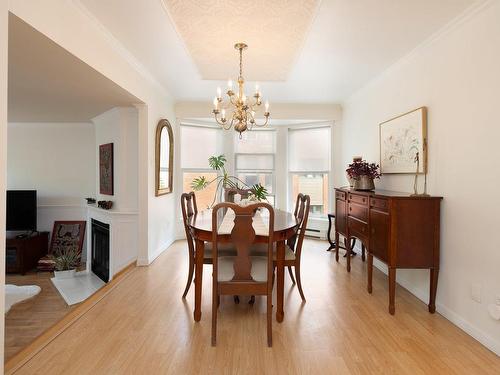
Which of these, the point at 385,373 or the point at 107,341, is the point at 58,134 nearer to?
the point at 107,341

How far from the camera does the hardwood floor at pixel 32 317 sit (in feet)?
7.41

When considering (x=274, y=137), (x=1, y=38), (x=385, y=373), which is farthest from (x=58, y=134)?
(x=385, y=373)

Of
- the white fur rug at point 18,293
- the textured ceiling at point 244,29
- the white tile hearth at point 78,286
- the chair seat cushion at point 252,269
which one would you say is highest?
the textured ceiling at point 244,29

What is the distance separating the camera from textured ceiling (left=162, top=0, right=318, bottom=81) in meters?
2.16

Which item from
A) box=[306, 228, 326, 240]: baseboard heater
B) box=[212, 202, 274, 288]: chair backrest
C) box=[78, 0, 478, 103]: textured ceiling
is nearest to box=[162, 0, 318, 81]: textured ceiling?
box=[78, 0, 478, 103]: textured ceiling

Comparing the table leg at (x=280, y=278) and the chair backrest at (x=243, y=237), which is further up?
the chair backrest at (x=243, y=237)

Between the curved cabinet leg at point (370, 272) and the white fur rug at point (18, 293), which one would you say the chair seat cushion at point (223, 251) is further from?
the white fur rug at point (18, 293)

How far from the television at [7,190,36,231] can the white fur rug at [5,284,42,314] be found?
1.40 meters

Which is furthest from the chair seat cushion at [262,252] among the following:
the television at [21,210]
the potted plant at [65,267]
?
the television at [21,210]

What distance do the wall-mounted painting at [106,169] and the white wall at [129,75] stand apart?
0.64 meters

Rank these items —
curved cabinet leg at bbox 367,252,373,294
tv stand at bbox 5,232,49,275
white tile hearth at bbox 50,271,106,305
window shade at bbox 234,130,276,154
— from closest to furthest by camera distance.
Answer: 1. curved cabinet leg at bbox 367,252,373,294
2. white tile hearth at bbox 50,271,106,305
3. tv stand at bbox 5,232,49,275
4. window shade at bbox 234,130,276,154

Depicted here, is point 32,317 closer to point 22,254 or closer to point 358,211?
point 22,254

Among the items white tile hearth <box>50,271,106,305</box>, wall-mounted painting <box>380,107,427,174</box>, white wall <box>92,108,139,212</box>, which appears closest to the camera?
wall-mounted painting <box>380,107,427,174</box>

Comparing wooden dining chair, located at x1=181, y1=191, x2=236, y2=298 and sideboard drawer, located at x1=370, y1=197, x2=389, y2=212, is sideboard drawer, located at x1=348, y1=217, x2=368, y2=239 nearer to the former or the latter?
sideboard drawer, located at x1=370, y1=197, x2=389, y2=212
